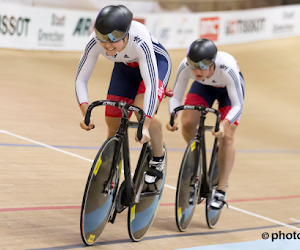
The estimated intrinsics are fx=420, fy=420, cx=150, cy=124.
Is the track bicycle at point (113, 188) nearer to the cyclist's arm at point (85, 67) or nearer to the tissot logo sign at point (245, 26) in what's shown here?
the cyclist's arm at point (85, 67)

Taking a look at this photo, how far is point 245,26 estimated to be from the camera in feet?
42.4

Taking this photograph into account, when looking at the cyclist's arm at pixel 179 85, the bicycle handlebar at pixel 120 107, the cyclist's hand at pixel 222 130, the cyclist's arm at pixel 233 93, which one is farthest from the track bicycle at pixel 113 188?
the cyclist's arm at pixel 233 93

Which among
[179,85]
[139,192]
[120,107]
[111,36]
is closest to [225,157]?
[179,85]

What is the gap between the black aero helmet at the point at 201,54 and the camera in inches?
110

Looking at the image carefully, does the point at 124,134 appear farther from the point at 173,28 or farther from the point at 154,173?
the point at 173,28

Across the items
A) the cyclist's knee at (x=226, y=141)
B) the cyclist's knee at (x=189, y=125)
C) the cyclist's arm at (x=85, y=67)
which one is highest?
the cyclist's arm at (x=85, y=67)

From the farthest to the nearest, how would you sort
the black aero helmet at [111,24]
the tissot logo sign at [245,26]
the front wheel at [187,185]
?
the tissot logo sign at [245,26], the front wheel at [187,185], the black aero helmet at [111,24]

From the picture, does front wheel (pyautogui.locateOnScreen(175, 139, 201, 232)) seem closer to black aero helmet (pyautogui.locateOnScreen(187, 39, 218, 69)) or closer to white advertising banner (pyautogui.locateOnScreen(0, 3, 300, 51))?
black aero helmet (pyautogui.locateOnScreen(187, 39, 218, 69))

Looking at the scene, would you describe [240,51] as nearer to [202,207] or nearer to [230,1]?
[230,1]

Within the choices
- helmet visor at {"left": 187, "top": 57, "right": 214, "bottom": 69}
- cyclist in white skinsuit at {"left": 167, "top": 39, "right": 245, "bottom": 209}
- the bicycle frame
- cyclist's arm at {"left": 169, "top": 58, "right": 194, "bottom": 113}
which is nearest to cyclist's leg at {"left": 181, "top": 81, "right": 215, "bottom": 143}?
cyclist in white skinsuit at {"left": 167, "top": 39, "right": 245, "bottom": 209}

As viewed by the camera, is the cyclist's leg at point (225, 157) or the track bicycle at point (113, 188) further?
the cyclist's leg at point (225, 157)

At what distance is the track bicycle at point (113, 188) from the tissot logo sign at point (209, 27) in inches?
416

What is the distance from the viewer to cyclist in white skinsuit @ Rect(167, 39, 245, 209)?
2.83m

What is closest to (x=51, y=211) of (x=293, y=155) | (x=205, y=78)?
(x=205, y=78)
